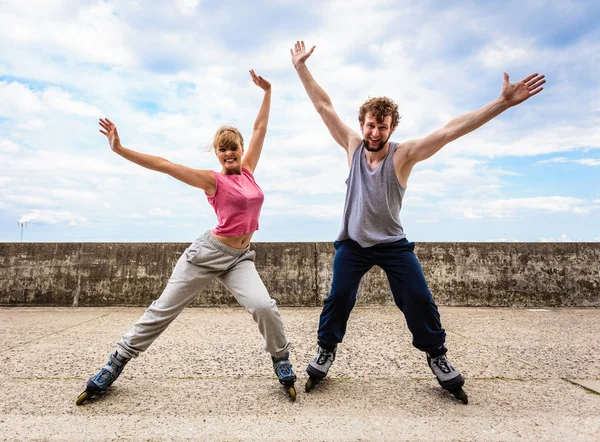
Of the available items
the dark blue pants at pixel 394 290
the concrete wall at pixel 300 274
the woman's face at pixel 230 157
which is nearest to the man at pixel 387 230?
the dark blue pants at pixel 394 290

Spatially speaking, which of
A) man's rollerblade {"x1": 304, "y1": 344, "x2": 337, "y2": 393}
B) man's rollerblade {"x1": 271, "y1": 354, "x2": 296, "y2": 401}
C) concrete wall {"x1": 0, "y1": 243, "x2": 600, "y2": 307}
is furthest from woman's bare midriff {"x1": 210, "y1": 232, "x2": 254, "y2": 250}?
concrete wall {"x1": 0, "y1": 243, "x2": 600, "y2": 307}

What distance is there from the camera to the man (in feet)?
9.08

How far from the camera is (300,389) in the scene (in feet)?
9.41

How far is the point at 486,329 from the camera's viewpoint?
4.96 meters

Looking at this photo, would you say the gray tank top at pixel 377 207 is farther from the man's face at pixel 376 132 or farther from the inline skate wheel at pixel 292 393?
the inline skate wheel at pixel 292 393

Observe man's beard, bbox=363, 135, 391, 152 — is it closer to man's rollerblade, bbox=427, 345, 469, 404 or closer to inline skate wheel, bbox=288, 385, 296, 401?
man's rollerblade, bbox=427, 345, 469, 404

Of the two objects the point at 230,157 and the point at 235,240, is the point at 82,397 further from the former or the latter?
the point at 230,157

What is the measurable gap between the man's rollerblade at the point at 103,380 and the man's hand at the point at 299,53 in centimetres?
242

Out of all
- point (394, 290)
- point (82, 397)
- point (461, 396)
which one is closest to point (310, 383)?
point (394, 290)

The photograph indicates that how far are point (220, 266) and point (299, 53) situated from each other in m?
1.75

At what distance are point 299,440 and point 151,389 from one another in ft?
3.92

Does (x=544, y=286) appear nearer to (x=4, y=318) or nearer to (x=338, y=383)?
(x=338, y=383)

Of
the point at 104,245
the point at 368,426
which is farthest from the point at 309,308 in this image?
the point at 368,426

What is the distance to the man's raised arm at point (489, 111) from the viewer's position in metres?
2.73
